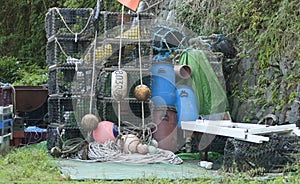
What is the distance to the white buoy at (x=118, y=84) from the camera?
7.98 metres

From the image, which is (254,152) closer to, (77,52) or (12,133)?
(77,52)

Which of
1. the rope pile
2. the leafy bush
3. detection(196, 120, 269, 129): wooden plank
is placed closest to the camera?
detection(196, 120, 269, 129): wooden plank

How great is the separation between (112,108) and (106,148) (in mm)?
771

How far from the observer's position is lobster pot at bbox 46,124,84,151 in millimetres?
8203

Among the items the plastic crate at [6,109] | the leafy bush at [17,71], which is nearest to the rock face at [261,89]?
the plastic crate at [6,109]

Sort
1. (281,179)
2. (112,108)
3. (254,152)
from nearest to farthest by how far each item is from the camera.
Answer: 1. (281,179)
2. (254,152)
3. (112,108)

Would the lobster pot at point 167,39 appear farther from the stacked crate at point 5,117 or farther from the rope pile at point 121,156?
the stacked crate at point 5,117

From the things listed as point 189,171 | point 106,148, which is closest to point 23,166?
point 106,148

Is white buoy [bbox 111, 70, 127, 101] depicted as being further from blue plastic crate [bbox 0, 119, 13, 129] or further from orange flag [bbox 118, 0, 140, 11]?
blue plastic crate [bbox 0, 119, 13, 129]

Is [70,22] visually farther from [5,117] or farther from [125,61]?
[5,117]

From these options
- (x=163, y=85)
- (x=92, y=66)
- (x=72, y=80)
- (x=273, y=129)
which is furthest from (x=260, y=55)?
(x=72, y=80)

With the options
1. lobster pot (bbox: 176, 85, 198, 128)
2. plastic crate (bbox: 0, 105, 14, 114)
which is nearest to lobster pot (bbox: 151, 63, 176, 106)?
lobster pot (bbox: 176, 85, 198, 128)

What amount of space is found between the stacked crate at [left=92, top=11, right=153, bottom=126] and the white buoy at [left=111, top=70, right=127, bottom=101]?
0.71ft

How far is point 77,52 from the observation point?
860cm
